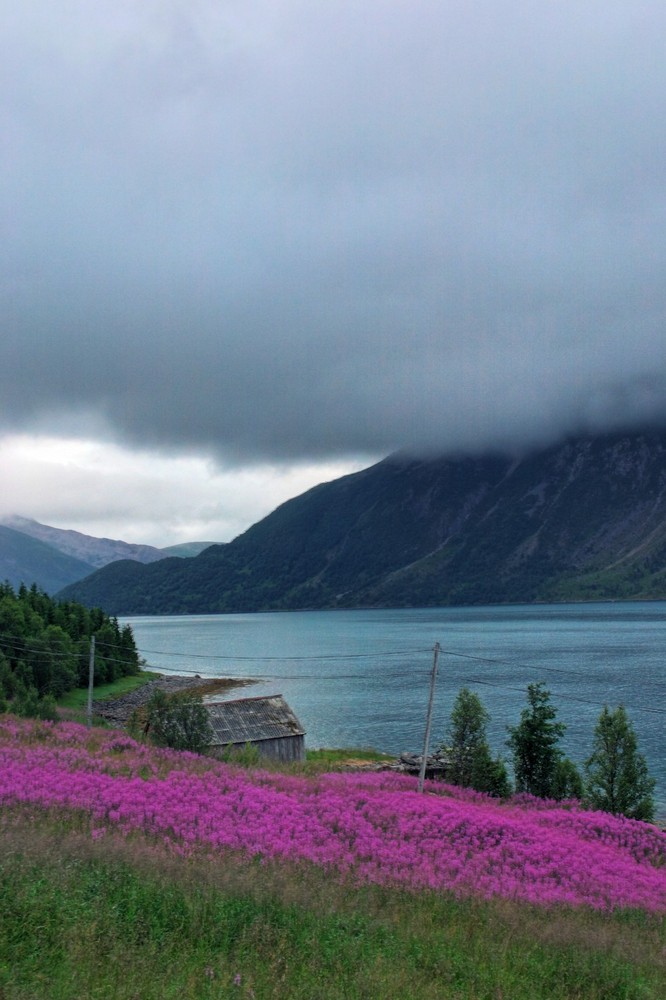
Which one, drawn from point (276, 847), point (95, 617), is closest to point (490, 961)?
point (276, 847)

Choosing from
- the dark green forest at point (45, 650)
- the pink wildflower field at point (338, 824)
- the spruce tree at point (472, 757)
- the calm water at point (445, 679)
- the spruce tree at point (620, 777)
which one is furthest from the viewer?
the dark green forest at point (45, 650)

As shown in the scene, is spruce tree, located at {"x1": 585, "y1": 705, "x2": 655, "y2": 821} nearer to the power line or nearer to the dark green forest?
the dark green forest

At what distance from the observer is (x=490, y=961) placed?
1189 cm

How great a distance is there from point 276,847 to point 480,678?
101 metres

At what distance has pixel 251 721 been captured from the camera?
54656 millimetres

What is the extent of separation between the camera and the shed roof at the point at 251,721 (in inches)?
2066

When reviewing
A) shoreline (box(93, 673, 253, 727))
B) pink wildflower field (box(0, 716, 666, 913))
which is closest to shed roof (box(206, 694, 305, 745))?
pink wildflower field (box(0, 716, 666, 913))

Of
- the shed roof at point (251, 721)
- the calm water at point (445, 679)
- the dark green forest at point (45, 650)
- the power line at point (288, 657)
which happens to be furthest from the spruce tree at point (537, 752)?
the power line at point (288, 657)

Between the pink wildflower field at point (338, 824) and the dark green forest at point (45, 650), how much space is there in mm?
30214

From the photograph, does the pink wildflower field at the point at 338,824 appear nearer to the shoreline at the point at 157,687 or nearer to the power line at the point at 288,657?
the shoreline at the point at 157,687

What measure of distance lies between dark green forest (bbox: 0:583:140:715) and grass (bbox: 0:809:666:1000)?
145 ft

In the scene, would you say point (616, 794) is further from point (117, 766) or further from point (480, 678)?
point (480, 678)

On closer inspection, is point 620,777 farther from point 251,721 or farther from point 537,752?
point 251,721

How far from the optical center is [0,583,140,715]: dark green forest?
80.1m
